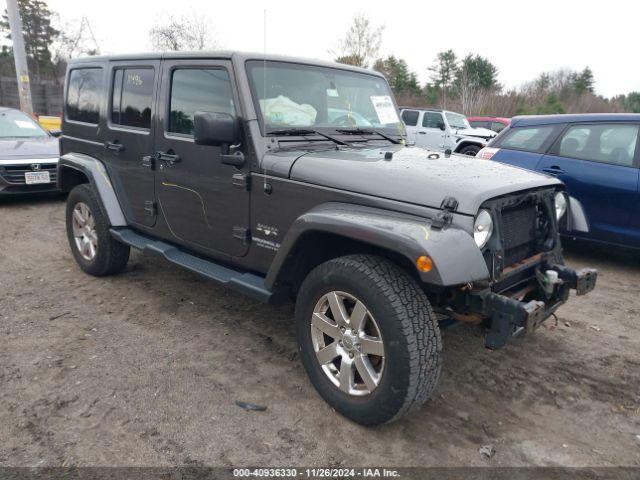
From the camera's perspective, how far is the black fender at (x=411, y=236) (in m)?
2.24

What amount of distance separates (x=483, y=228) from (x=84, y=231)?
3842mm

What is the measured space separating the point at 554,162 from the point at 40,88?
2318 centimetres

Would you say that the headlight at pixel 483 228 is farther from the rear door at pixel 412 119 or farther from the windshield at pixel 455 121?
the windshield at pixel 455 121

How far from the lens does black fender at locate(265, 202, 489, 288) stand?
2238 mm

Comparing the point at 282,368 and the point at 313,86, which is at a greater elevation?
the point at 313,86

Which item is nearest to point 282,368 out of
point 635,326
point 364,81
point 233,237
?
point 233,237

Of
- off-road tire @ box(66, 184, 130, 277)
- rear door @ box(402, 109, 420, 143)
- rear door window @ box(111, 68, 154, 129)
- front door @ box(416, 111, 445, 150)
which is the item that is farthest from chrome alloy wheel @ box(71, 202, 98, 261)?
rear door @ box(402, 109, 420, 143)

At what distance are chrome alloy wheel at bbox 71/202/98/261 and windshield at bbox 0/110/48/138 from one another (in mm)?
4692

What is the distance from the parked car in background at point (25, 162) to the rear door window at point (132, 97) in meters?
3.60

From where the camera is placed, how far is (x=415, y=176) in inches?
103

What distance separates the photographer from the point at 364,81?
3.87 meters

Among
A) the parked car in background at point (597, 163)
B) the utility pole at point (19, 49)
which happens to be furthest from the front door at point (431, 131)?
the utility pole at point (19, 49)

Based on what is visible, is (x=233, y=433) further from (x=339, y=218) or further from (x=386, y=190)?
(x=386, y=190)

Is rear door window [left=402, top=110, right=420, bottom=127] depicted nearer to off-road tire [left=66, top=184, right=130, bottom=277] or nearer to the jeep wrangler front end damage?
off-road tire [left=66, top=184, right=130, bottom=277]
